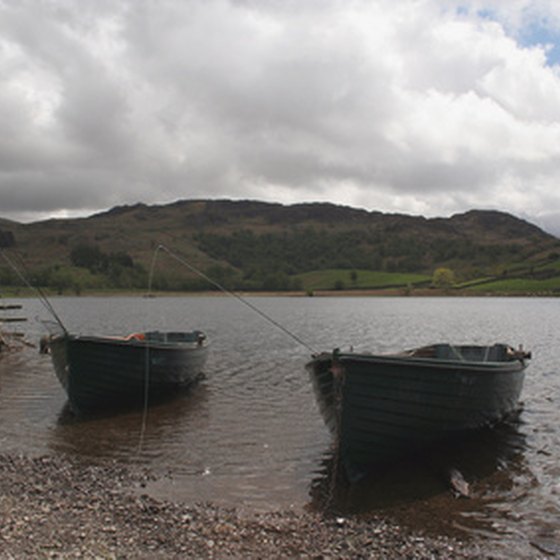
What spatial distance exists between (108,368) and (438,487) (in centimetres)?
1085

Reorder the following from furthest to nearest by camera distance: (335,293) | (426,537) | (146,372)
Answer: (335,293) < (146,372) < (426,537)

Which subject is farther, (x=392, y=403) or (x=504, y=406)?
(x=504, y=406)

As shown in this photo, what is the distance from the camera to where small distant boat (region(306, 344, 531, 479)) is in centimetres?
1177

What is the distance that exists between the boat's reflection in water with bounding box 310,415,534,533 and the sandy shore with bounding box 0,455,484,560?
68cm

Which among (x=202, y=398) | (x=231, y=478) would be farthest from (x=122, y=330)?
(x=231, y=478)

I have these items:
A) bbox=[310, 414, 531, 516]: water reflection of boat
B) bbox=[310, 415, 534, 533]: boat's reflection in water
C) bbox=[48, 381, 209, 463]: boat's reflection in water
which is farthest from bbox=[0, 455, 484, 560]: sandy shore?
bbox=[48, 381, 209, 463]: boat's reflection in water

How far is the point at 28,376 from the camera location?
27156 mm

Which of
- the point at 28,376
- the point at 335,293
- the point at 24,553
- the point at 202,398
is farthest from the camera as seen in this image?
the point at 335,293

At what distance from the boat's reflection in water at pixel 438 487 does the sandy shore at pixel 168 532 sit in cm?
68

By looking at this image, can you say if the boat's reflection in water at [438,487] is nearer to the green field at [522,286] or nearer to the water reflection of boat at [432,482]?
the water reflection of boat at [432,482]

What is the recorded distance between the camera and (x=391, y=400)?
1185cm

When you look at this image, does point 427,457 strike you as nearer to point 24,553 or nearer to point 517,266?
point 24,553

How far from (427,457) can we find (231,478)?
4.29 metres

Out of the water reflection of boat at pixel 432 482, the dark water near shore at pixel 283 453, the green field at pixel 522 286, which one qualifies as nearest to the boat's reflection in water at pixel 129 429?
the dark water near shore at pixel 283 453
